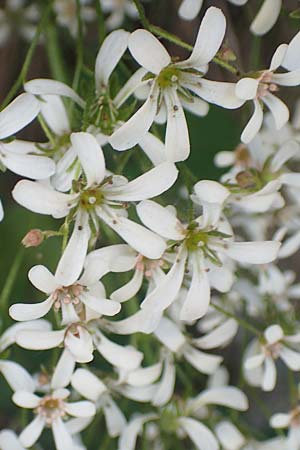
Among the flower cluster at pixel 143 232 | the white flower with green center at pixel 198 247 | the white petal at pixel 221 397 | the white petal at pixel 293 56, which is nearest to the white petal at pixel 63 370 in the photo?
the flower cluster at pixel 143 232

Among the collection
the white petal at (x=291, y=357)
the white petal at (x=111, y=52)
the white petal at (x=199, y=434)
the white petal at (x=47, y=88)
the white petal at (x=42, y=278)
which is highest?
the white petal at (x=111, y=52)

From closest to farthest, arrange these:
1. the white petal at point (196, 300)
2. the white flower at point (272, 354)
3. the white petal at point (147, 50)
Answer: the white petal at point (147, 50), the white petal at point (196, 300), the white flower at point (272, 354)

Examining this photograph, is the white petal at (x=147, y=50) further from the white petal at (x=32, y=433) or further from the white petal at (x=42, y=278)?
the white petal at (x=32, y=433)

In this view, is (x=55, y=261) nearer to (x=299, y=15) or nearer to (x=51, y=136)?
(x=51, y=136)

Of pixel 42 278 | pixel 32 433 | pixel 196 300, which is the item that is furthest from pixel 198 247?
pixel 32 433

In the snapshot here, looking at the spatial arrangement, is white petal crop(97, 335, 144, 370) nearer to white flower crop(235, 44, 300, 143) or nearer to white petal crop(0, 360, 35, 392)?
white petal crop(0, 360, 35, 392)

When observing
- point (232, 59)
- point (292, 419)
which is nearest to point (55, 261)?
point (292, 419)

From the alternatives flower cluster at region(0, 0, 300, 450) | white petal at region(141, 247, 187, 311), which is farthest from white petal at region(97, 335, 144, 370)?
white petal at region(141, 247, 187, 311)
